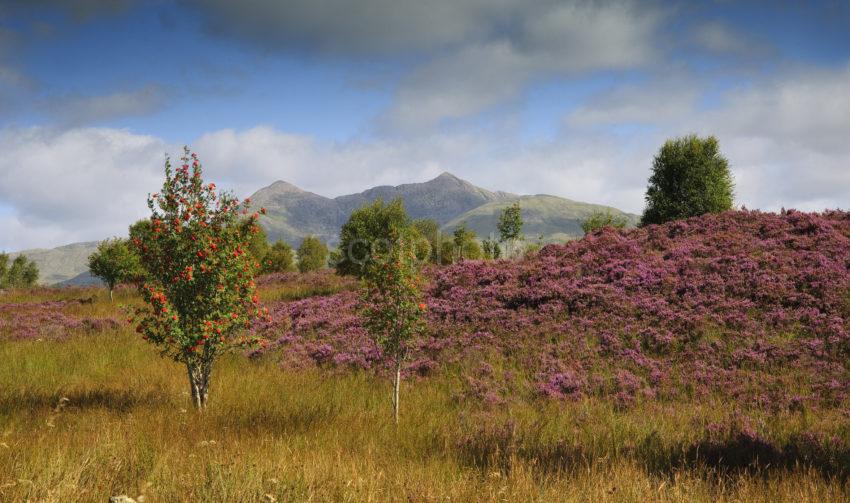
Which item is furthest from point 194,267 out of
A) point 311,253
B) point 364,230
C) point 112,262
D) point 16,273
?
point 16,273

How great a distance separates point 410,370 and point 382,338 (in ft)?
14.4

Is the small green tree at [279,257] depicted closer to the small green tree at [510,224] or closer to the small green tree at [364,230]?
the small green tree at [510,224]

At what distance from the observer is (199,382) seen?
11.1 metres

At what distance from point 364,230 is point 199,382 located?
2065 cm

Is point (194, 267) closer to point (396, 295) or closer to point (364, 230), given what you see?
point (396, 295)

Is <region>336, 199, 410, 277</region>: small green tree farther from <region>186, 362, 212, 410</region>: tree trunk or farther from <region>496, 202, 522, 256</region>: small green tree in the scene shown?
<region>496, 202, 522, 256</region>: small green tree

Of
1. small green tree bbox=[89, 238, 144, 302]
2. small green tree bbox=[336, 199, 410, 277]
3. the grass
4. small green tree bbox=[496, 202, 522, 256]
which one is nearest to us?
the grass

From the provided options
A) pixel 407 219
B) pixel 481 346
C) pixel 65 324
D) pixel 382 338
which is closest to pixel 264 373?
pixel 382 338

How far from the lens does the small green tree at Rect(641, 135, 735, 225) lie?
31328mm

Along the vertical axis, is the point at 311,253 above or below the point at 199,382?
above

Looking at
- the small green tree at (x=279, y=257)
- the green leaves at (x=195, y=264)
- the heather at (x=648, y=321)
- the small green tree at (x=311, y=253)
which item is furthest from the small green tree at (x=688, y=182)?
the small green tree at (x=311, y=253)

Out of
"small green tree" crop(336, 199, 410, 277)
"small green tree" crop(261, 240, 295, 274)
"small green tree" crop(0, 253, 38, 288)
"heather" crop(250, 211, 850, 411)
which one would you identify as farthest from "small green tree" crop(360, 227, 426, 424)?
"small green tree" crop(0, 253, 38, 288)

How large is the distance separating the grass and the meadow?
6 cm

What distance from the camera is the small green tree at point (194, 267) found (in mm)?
10203
